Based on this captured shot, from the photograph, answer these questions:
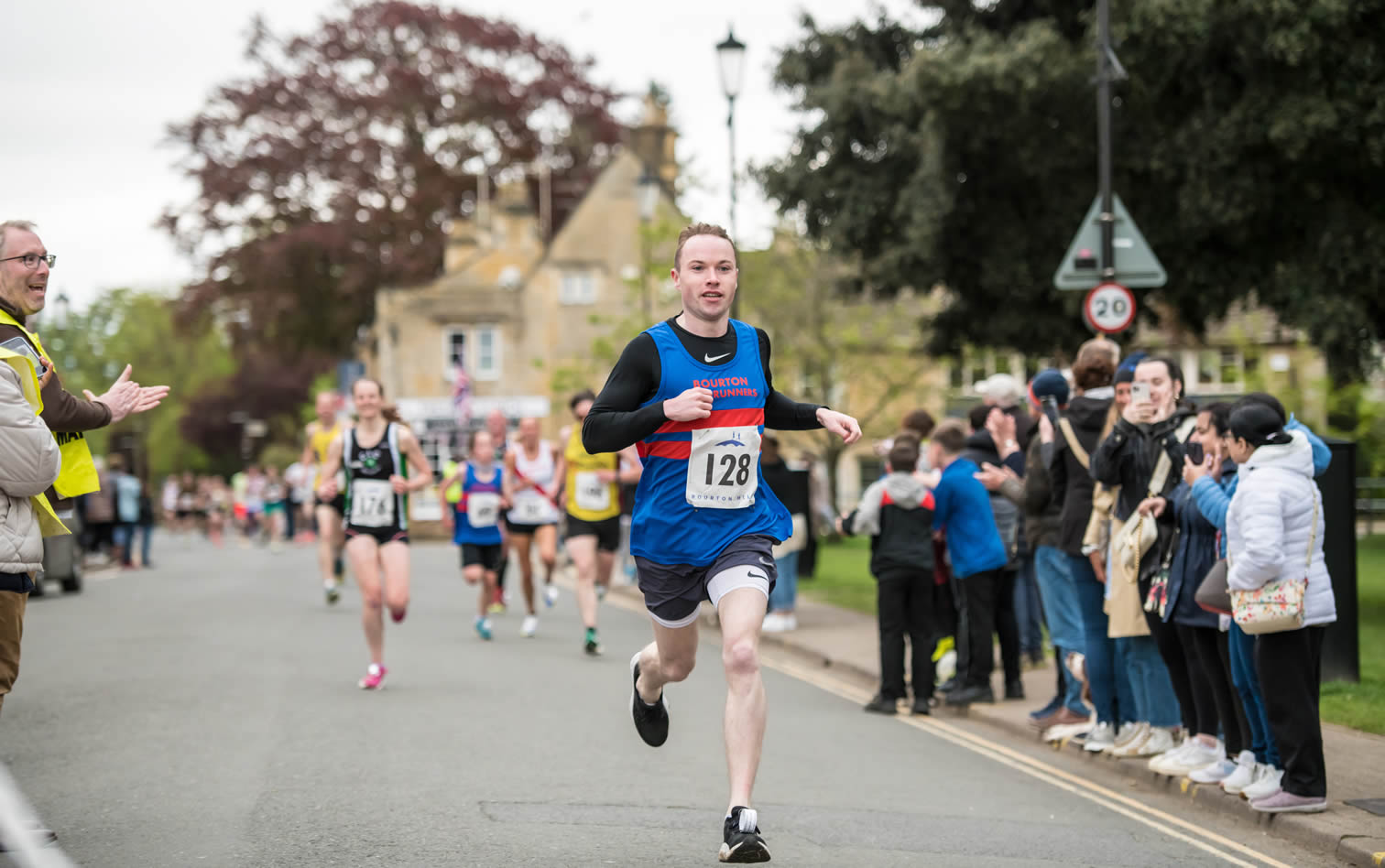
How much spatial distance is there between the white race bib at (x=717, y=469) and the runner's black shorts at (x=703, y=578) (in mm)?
190

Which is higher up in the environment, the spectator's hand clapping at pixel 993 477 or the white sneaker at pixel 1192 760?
the spectator's hand clapping at pixel 993 477

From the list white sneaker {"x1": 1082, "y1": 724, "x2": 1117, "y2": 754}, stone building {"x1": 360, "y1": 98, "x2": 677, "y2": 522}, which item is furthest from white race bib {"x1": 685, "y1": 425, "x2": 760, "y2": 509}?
stone building {"x1": 360, "y1": 98, "x2": 677, "y2": 522}

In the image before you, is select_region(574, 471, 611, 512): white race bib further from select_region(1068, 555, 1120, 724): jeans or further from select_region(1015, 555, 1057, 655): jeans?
select_region(1068, 555, 1120, 724): jeans

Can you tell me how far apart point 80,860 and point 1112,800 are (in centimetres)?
479

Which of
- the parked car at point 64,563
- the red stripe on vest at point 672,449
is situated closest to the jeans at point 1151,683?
the red stripe on vest at point 672,449

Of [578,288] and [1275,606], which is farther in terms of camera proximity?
[578,288]

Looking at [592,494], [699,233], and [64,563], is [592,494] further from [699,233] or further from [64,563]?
[64,563]

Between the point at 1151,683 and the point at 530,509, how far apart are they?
831 cm

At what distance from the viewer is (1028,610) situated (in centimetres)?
1304

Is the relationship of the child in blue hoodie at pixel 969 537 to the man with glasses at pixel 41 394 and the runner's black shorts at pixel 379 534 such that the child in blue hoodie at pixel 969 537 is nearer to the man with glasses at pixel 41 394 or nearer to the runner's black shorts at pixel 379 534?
the runner's black shorts at pixel 379 534

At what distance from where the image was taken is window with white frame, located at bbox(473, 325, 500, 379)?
56781 millimetres

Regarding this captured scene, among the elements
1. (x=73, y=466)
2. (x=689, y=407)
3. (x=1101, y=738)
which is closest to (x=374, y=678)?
(x=1101, y=738)

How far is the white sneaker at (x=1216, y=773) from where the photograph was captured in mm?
7922

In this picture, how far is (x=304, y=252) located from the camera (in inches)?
1923
